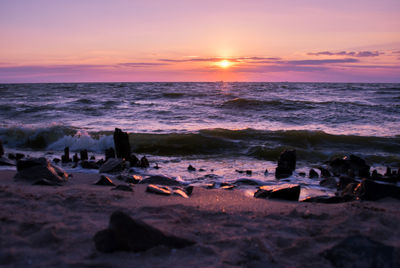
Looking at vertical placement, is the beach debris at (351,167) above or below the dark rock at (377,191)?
below

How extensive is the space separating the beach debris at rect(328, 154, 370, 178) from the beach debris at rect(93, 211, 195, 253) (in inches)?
207

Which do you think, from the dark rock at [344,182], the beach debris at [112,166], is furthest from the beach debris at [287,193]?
the beach debris at [112,166]

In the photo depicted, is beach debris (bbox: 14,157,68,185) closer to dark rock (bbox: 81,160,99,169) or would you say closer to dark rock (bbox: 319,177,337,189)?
dark rock (bbox: 81,160,99,169)

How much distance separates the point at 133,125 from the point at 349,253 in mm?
13379

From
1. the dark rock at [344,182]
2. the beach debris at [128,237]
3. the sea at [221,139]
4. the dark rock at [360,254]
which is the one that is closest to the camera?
the dark rock at [360,254]

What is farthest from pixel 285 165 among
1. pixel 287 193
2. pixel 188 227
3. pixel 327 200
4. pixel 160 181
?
pixel 188 227

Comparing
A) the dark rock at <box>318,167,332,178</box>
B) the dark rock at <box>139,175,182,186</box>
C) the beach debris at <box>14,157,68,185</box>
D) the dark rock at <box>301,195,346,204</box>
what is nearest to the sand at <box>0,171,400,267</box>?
the dark rock at <box>301,195,346,204</box>

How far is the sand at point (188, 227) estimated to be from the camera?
2.57 metres

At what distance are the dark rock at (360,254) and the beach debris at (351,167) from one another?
4494 mm

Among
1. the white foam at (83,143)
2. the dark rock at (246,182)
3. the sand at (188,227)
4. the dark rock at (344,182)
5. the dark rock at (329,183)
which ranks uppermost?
the sand at (188,227)

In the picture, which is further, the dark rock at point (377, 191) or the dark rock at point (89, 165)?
the dark rock at point (89, 165)

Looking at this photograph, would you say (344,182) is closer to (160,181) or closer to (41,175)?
(160,181)

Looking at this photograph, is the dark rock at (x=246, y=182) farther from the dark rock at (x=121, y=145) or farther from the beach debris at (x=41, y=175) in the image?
the beach debris at (x=41, y=175)

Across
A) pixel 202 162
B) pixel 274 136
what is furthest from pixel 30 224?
pixel 274 136
